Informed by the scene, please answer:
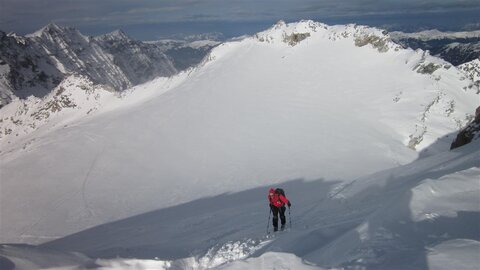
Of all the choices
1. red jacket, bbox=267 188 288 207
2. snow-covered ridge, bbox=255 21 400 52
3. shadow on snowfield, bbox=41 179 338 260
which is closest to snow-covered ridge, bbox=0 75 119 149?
snow-covered ridge, bbox=255 21 400 52

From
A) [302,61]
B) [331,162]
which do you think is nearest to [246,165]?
[331,162]

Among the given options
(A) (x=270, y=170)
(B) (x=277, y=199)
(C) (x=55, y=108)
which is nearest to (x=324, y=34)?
(A) (x=270, y=170)

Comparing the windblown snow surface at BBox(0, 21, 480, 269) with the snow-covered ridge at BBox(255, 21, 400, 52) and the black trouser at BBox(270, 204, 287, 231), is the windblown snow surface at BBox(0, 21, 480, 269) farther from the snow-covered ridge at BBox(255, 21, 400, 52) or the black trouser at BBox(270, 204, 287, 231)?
the black trouser at BBox(270, 204, 287, 231)

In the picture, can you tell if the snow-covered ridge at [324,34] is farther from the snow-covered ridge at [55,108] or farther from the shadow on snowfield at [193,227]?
the snow-covered ridge at [55,108]

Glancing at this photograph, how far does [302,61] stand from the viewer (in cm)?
3422

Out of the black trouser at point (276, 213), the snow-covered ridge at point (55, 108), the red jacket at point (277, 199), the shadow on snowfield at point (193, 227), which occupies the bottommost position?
the shadow on snowfield at point (193, 227)

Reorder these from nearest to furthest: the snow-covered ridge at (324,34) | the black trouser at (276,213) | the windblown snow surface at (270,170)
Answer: the windblown snow surface at (270,170), the black trouser at (276,213), the snow-covered ridge at (324,34)

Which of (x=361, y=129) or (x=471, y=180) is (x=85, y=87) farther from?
(x=471, y=180)

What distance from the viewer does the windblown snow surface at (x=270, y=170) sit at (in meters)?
8.37

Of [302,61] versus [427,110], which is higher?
[302,61]

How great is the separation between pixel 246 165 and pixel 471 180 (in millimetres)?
12354

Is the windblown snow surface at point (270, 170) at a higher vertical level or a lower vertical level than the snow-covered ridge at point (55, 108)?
lower

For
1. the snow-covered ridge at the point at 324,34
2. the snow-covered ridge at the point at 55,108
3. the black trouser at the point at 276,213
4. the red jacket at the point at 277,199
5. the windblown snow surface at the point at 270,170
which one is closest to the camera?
the windblown snow surface at the point at 270,170

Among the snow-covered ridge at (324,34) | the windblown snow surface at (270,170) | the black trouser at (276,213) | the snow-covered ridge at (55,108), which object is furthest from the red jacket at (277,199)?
A: the snow-covered ridge at (55,108)
